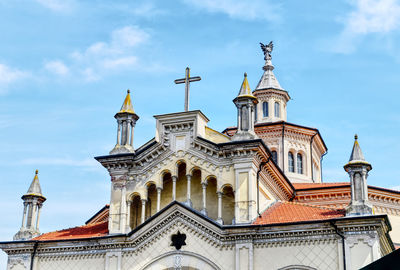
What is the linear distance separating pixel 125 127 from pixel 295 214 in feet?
33.1

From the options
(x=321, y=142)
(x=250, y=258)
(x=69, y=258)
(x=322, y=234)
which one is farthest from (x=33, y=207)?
(x=321, y=142)

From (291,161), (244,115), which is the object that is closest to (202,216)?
(244,115)

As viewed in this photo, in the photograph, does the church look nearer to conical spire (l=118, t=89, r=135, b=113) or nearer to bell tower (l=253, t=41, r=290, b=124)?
conical spire (l=118, t=89, r=135, b=113)

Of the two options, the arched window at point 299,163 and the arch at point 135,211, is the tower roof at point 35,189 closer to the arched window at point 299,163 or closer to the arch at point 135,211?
the arch at point 135,211

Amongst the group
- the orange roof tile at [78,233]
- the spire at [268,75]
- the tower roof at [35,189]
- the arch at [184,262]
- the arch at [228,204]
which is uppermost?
the spire at [268,75]

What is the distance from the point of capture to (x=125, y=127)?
Answer: 36.1 meters

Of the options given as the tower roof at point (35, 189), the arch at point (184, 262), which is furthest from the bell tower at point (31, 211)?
the arch at point (184, 262)

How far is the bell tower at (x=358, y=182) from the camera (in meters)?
30.3

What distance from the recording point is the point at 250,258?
1226 inches

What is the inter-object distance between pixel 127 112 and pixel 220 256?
9354 mm

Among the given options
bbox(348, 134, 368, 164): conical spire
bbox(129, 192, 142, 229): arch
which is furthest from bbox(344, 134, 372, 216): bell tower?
bbox(129, 192, 142, 229): arch

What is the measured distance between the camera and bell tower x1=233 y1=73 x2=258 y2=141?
33375 mm

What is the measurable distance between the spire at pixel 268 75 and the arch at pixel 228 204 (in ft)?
54.6

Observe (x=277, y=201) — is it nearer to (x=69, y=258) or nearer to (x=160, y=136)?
(x=160, y=136)
